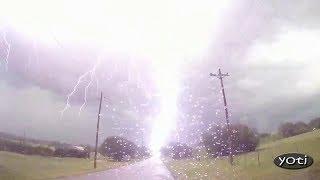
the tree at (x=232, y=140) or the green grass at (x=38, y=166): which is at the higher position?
the tree at (x=232, y=140)

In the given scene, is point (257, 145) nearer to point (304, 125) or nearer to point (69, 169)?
point (304, 125)

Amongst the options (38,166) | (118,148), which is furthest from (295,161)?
(38,166)

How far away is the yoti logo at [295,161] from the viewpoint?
7516mm

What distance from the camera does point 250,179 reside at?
7812 millimetres

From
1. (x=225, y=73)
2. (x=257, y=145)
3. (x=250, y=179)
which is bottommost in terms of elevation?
(x=250, y=179)

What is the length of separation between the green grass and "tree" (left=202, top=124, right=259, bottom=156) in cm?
149

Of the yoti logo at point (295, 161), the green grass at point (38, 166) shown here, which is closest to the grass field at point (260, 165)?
the yoti logo at point (295, 161)

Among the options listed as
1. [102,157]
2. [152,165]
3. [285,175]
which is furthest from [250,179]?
[102,157]

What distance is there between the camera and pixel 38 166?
28.0 ft

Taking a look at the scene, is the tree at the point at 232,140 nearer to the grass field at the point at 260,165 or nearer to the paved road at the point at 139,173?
the grass field at the point at 260,165

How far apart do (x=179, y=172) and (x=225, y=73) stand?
175 cm

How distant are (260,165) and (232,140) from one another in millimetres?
593

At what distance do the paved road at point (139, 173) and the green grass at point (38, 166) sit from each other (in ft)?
0.40

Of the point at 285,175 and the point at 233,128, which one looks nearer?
the point at 285,175
